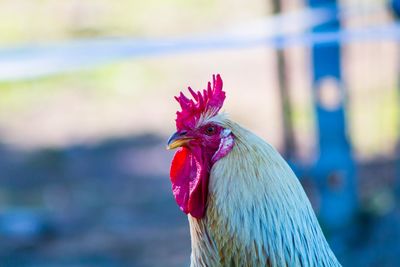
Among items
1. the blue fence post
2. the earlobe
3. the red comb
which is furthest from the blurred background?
the earlobe

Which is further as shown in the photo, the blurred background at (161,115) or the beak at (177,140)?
the blurred background at (161,115)

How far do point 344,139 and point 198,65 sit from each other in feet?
13.0

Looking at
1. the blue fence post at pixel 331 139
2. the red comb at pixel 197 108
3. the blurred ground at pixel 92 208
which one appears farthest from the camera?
the blurred ground at pixel 92 208

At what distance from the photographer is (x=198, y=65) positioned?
10.3m

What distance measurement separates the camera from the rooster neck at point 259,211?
9.75ft

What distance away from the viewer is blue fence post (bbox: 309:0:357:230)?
6.37m

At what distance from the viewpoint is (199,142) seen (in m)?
3.08

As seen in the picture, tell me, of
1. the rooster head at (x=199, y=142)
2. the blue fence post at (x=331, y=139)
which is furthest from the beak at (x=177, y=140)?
the blue fence post at (x=331, y=139)

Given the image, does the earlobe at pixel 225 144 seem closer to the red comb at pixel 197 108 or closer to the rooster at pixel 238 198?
the rooster at pixel 238 198

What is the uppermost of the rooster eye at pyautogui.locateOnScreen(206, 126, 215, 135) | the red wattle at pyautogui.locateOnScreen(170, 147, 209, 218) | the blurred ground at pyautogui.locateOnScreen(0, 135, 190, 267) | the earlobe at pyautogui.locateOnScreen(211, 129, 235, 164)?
the rooster eye at pyautogui.locateOnScreen(206, 126, 215, 135)

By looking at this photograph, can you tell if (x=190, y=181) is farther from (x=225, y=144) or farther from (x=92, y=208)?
(x=92, y=208)

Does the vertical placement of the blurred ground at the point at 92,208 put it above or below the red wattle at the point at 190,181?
below

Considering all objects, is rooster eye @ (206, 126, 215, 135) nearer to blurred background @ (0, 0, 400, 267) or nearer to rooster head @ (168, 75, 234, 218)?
rooster head @ (168, 75, 234, 218)

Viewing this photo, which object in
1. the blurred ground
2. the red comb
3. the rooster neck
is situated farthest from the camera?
the blurred ground
